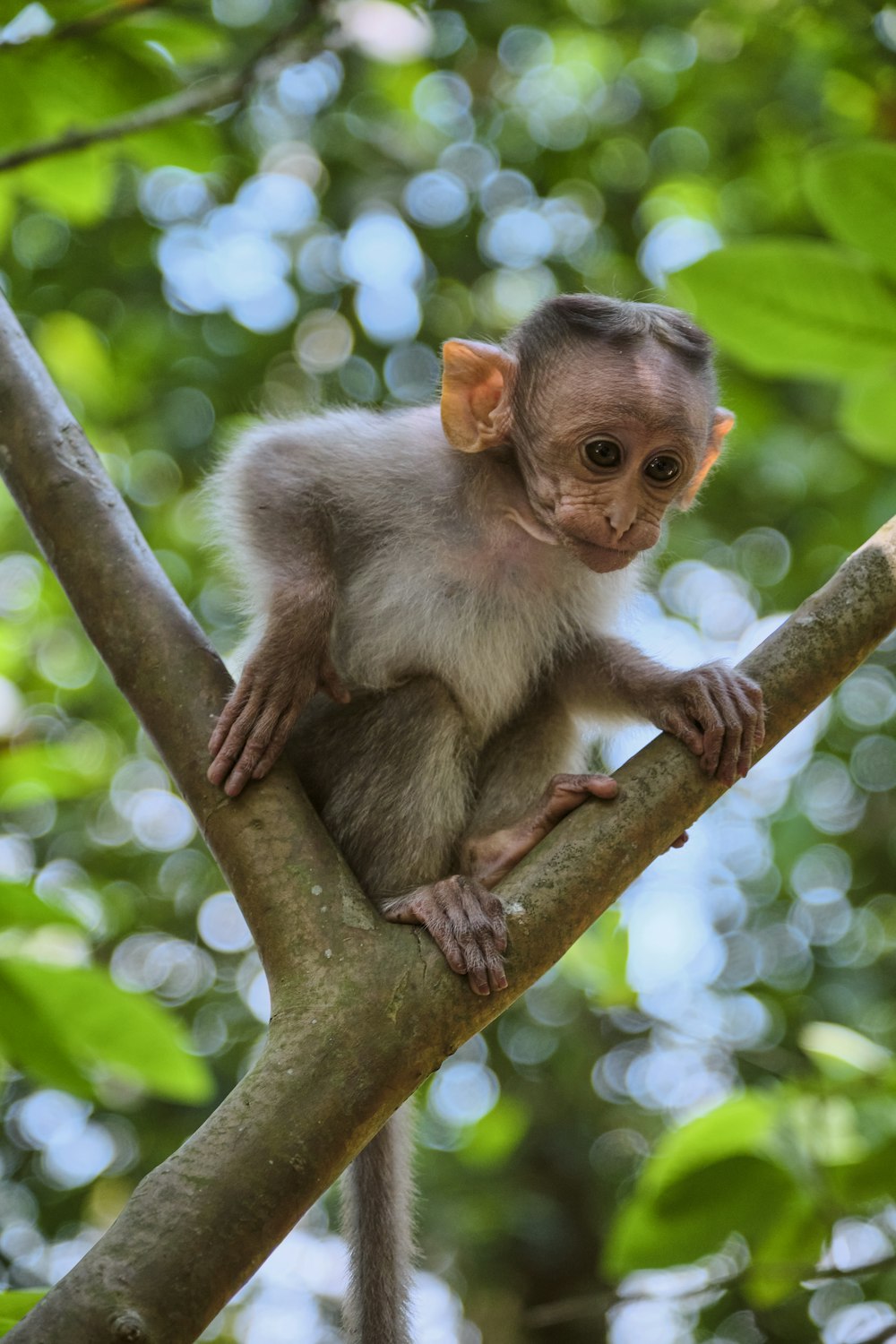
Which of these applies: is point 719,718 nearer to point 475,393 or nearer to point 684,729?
point 684,729

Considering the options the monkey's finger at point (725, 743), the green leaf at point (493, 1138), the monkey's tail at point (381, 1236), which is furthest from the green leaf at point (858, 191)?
the green leaf at point (493, 1138)

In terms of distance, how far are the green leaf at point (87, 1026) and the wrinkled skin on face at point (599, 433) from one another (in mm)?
1678

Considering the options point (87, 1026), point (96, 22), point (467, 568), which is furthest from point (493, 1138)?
point (96, 22)

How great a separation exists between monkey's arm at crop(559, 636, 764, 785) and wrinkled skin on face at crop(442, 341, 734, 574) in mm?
365

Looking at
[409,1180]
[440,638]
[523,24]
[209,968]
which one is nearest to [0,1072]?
[409,1180]

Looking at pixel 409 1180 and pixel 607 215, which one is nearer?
pixel 409 1180

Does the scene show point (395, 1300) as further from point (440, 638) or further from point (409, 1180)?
point (440, 638)

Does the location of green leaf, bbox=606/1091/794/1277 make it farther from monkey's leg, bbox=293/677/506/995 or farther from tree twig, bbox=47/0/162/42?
tree twig, bbox=47/0/162/42

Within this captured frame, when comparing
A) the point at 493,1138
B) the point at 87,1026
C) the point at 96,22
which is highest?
the point at 96,22

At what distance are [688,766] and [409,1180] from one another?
55.3 inches

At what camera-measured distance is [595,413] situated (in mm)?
3695

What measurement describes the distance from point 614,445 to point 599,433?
6 centimetres

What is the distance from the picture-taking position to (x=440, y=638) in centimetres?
398

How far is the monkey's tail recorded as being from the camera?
10.6ft
